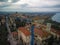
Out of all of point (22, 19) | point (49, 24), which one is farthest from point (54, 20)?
point (22, 19)

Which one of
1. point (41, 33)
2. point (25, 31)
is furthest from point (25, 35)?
point (41, 33)

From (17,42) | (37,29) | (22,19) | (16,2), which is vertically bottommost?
(17,42)

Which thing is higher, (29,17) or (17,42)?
(29,17)

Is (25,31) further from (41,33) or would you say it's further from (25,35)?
(41,33)

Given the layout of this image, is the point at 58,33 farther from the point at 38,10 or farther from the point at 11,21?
the point at 11,21

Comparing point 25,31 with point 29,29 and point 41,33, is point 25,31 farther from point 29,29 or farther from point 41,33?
point 41,33

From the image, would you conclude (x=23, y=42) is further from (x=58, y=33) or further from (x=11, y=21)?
(x=58, y=33)
